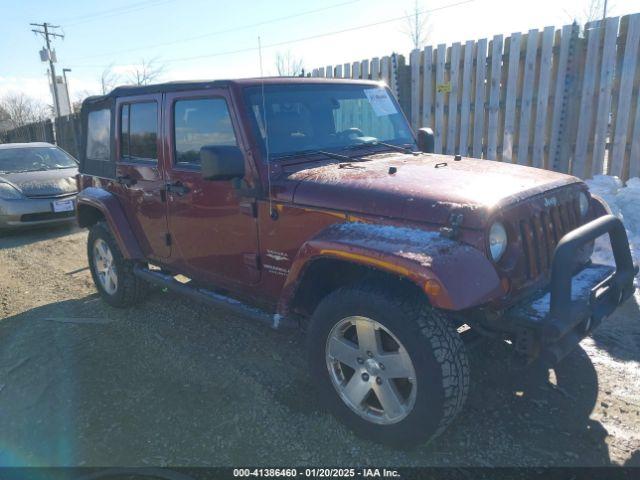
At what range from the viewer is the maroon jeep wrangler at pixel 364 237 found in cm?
231

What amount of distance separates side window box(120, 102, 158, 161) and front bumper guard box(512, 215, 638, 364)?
2994mm

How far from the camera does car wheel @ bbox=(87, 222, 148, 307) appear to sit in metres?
4.56

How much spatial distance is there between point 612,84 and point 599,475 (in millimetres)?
5563

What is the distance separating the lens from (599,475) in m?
2.36

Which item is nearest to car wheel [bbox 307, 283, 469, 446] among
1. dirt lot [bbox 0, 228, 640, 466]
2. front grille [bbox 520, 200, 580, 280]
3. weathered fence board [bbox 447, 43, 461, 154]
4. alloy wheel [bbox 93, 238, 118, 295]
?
dirt lot [bbox 0, 228, 640, 466]

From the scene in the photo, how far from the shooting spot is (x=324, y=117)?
11.5 feet

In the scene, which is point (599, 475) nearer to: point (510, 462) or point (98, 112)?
point (510, 462)

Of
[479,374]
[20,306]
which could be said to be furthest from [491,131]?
[20,306]

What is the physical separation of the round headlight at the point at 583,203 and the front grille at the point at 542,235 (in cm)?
31

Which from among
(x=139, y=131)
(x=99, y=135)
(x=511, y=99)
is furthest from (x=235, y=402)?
(x=511, y=99)

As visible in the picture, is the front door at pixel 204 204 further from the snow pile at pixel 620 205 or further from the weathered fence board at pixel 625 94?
the weathered fence board at pixel 625 94

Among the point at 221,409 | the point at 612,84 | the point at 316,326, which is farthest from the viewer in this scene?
the point at 612,84

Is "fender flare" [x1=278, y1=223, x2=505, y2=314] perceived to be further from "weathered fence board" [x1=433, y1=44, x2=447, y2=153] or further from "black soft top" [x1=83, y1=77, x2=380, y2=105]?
"weathered fence board" [x1=433, y1=44, x2=447, y2=153]

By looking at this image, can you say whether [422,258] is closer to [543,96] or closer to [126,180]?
[126,180]
